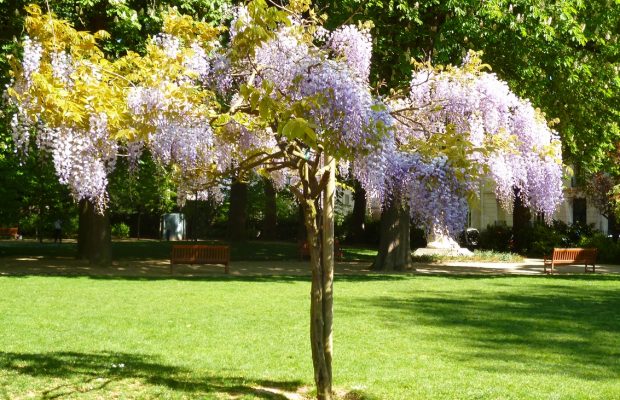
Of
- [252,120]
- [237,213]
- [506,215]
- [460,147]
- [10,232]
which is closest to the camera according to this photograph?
[460,147]

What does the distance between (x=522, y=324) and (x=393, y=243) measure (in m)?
11.7

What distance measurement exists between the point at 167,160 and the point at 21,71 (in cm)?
164

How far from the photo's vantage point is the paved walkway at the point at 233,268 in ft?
70.3

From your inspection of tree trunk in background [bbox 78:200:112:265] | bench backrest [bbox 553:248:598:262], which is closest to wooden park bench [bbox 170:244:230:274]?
tree trunk in background [bbox 78:200:112:265]

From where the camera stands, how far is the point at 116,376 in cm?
782

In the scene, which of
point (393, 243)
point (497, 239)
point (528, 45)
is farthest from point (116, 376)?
point (497, 239)

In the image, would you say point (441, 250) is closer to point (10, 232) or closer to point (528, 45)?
point (528, 45)

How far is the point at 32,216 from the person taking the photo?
40.7 meters

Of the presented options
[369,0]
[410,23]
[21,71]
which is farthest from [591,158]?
[21,71]

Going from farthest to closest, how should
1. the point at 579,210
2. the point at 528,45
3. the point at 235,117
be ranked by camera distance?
the point at 579,210 → the point at 528,45 → the point at 235,117

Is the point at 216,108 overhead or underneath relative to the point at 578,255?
overhead

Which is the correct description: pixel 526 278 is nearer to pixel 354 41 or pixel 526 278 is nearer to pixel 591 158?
pixel 591 158

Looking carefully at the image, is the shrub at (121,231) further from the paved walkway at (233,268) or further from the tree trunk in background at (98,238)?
the tree trunk in background at (98,238)

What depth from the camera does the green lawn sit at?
24.8ft
